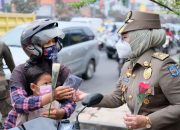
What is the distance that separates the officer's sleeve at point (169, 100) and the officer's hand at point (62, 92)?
521mm

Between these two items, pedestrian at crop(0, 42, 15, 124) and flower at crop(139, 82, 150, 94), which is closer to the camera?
flower at crop(139, 82, 150, 94)

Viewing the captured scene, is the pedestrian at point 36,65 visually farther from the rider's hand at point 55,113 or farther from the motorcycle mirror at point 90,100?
the motorcycle mirror at point 90,100

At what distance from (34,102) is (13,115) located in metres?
0.32

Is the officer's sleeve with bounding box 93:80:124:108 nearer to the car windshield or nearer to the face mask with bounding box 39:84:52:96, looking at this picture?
the face mask with bounding box 39:84:52:96

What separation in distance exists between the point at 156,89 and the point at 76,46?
8.07m

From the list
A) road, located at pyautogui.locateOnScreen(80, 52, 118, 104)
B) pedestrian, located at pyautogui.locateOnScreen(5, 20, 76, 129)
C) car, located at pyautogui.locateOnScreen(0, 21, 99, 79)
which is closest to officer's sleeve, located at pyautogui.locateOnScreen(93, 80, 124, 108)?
pedestrian, located at pyautogui.locateOnScreen(5, 20, 76, 129)

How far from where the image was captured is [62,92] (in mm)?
2537

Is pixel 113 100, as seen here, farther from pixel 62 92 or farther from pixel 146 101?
pixel 62 92

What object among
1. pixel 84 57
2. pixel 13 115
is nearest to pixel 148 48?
pixel 13 115

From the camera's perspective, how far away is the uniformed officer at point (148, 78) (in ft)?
8.54

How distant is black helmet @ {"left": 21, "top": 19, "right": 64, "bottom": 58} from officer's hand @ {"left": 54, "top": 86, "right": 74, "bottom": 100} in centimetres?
37

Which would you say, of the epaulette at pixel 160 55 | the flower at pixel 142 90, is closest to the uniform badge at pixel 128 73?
the epaulette at pixel 160 55

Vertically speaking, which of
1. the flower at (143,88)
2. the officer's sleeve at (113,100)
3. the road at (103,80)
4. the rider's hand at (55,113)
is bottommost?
the road at (103,80)

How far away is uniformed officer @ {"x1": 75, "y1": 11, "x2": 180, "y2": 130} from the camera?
2.60 meters
